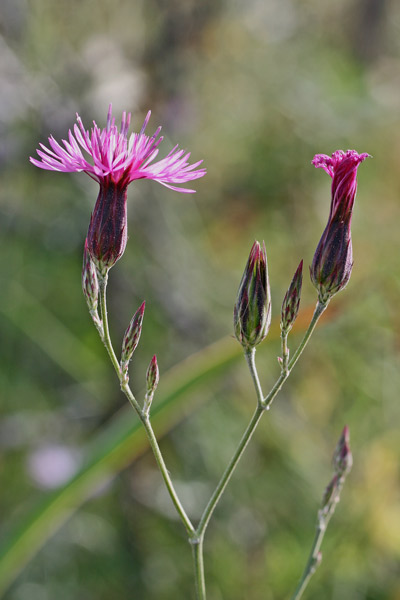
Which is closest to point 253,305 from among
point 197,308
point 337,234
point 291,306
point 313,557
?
point 291,306

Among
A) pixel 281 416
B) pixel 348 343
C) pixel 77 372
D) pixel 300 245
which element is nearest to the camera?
pixel 281 416

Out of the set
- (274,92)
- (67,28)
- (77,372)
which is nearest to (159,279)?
(77,372)

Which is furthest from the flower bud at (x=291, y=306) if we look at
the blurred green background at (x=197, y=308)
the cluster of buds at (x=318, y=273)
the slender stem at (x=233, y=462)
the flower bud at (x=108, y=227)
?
the blurred green background at (x=197, y=308)

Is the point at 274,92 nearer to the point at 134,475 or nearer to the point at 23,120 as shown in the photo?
the point at 23,120

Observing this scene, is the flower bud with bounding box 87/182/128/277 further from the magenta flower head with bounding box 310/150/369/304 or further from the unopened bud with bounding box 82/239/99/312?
the magenta flower head with bounding box 310/150/369/304

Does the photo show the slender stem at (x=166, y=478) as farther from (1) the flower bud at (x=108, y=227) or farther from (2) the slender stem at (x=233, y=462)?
(1) the flower bud at (x=108, y=227)

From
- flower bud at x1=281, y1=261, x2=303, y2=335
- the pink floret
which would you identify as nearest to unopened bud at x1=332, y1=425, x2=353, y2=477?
flower bud at x1=281, y1=261, x2=303, y2=335
